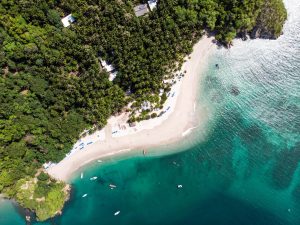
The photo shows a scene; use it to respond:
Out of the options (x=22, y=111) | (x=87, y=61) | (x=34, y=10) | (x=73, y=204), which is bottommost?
(x=73, y=204)

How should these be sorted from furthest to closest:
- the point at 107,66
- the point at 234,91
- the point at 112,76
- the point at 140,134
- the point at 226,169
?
the point at 234,91, the point at 140,134, the point at 226,169, the point at 112,76, the point at 107,66

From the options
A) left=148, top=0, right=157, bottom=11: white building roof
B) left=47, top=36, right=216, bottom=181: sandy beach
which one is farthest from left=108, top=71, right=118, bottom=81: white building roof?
left=148, top=0, right=157, bottom=11: white building roof

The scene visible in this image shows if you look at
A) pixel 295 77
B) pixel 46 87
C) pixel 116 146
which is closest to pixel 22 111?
pixel 46 87

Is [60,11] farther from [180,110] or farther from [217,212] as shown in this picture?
[217,212]

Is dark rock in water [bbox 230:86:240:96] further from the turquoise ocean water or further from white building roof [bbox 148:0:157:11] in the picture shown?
white building roof [bbox 148:0:157:11]

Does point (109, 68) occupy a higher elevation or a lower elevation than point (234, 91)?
higher

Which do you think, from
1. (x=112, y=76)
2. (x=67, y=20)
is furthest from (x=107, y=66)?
(x=67, y=20)

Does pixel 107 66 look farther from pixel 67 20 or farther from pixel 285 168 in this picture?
pixel 285 168
